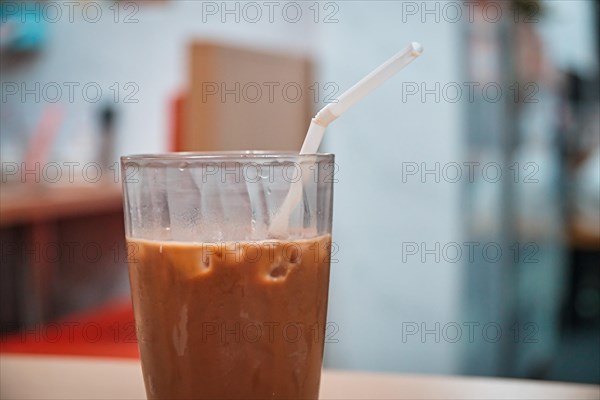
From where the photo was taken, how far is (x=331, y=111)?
1.90 ft

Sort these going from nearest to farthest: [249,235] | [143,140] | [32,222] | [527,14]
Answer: [249,235] < [527,14] < [32,222] < [143,140]

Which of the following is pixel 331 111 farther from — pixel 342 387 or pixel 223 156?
pixel 342 387

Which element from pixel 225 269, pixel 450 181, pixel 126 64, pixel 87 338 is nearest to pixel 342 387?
pixel 225 269

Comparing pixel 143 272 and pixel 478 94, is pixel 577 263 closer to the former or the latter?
pixel 478 94

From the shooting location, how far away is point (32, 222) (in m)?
2.84

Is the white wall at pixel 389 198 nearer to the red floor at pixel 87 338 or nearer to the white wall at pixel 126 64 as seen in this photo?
the red floor at pixel 87 338

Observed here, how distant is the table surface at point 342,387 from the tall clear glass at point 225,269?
0.41 feet

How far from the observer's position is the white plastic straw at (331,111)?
A: 568 mm

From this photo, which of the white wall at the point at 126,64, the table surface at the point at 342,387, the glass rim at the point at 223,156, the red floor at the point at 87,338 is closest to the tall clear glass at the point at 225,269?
the glass rim at the point at 223,156

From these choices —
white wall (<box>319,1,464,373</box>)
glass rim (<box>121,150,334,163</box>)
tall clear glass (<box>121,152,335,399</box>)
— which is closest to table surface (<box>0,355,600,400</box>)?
tall clear glass (<box>121,152,335,399</box>)

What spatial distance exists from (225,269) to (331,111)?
0.44 ft

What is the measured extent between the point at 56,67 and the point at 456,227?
2.37 metres

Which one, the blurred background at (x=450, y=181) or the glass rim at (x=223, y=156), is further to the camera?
the blurred background at (x=450, y=181)

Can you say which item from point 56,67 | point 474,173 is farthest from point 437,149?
point 56,67
